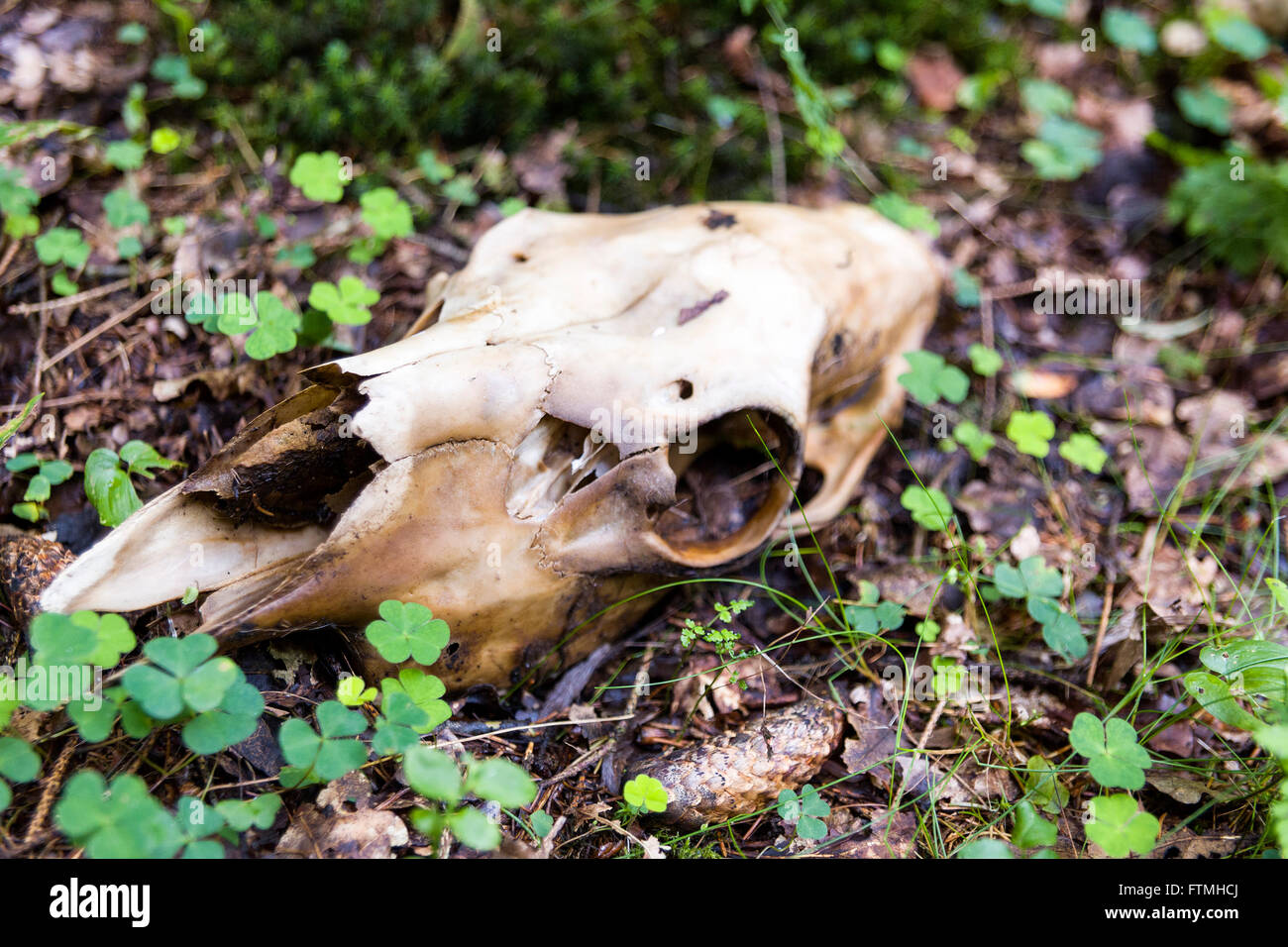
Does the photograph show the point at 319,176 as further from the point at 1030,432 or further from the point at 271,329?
the point at 1030,432

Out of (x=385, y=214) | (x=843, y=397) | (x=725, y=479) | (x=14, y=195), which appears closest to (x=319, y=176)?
(x=385, y=214)

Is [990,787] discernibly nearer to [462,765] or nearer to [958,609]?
[958,609]

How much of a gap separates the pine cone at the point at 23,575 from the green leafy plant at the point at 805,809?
89.8 inches

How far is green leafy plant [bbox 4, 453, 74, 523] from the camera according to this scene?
9.70 feet

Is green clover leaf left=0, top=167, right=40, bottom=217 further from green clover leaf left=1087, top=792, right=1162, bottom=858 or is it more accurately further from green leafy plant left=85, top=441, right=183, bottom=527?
green clover leaf left=1087, top=792, right=1162, bottom=858

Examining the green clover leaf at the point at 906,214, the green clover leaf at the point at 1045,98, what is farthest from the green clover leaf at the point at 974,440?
the green clover leaf at the point at 1045,98

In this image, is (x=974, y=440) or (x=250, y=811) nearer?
(x=250, y=811)

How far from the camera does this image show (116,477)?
292cm

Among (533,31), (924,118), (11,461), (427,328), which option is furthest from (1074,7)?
(11,461)

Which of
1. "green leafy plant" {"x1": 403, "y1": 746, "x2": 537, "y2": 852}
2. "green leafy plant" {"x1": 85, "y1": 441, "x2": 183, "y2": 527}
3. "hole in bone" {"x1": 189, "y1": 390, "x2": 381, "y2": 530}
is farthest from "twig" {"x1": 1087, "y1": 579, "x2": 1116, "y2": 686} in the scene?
"green leafy plant" {"x1": 85, "y1": 441, "x2": 183, "y2": 527}

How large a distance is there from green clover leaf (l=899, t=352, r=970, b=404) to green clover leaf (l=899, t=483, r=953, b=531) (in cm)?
39

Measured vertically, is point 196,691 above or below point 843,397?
below

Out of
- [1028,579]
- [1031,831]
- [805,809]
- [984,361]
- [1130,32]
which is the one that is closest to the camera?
[1031,831]

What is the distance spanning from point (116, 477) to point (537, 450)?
4.73 ft
